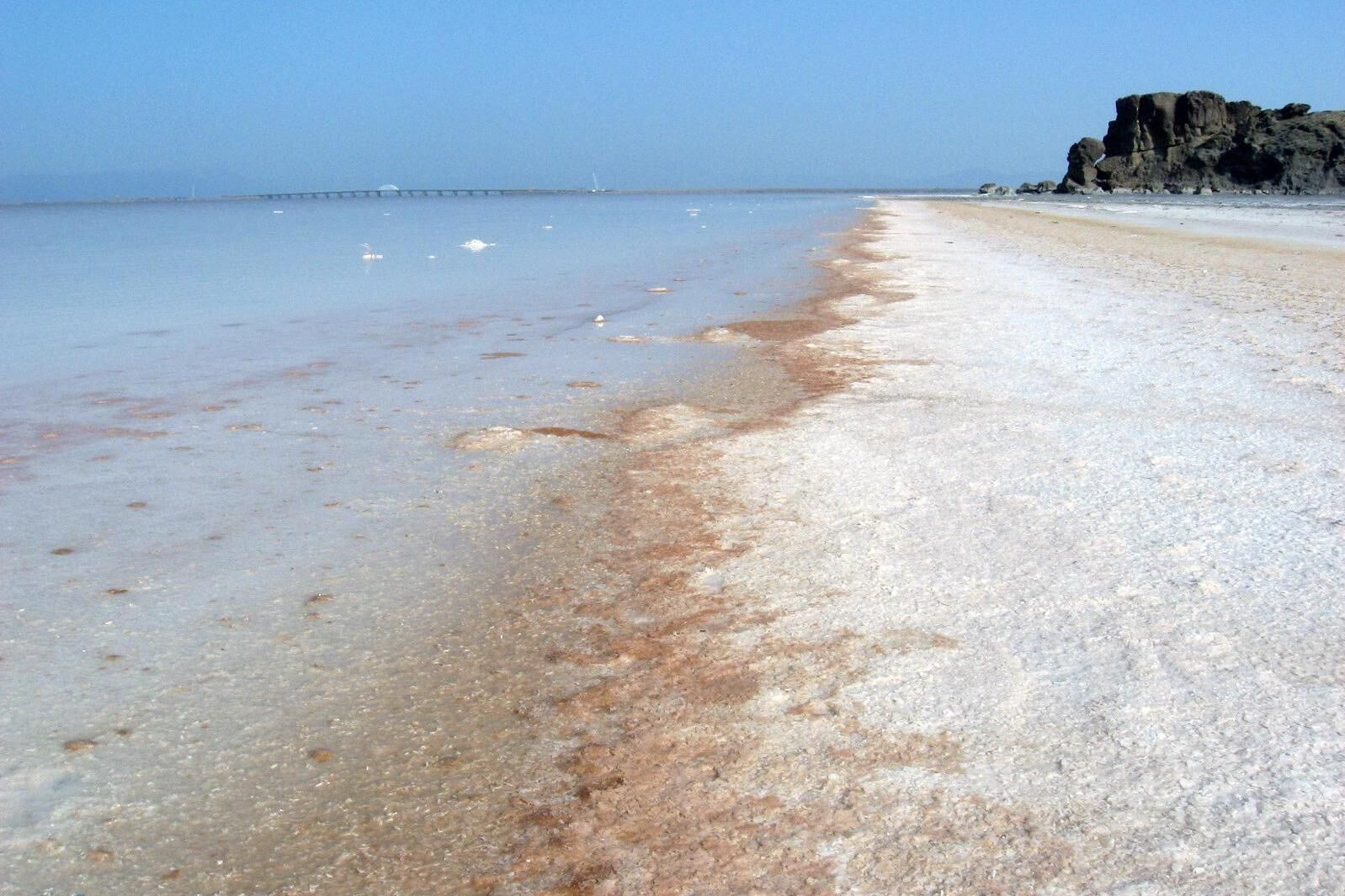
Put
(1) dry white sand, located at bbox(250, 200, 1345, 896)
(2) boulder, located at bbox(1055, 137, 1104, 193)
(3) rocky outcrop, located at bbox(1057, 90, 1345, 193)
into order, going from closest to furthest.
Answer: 1. (1) dry white sand, located at bbox(250, 200, 1345, 896)
2. (3) rocky outcrop, located at bbox(1057, 90, 1345, 193)
3. (2) boulder, located at bbox(1055, 137, 1104, 193)

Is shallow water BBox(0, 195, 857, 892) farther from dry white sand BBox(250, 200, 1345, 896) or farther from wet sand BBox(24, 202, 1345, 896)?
dry white sand BBox(250, 200, 1345, 896)

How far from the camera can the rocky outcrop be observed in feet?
224

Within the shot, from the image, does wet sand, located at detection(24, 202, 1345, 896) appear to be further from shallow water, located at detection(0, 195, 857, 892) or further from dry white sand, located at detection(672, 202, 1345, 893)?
shallow water, located at detection(0, 195, 857, 892)

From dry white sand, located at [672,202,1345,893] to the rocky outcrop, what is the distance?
240ft

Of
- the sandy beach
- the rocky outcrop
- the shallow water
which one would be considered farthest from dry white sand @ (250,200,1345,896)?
the rocky outcrop

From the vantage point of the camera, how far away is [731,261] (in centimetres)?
1698

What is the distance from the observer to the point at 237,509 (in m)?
4.02

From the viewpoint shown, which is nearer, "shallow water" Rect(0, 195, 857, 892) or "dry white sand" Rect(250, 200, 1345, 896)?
"dry white sand" Rect(250, 200, 1345, 896)

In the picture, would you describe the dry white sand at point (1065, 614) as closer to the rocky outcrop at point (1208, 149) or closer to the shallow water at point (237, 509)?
the shallow water at point (237, 509)

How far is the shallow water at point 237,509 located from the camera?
239 centimetres

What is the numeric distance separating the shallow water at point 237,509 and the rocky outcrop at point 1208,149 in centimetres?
7067

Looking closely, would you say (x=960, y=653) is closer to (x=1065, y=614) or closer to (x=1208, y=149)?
(x=1065, y=614)

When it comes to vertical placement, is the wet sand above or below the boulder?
below

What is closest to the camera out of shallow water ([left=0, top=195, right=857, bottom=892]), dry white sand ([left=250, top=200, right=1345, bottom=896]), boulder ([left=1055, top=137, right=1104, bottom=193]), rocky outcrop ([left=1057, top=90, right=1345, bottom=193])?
dry white sand ([left=250, top=200, right=1345, bottom=896])
